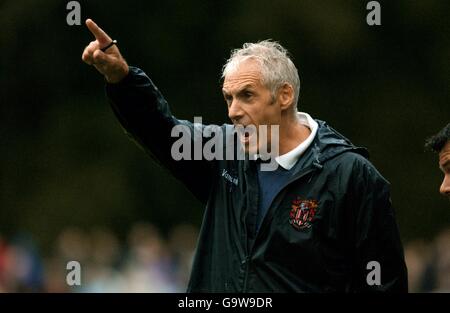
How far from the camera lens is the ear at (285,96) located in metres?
6.59

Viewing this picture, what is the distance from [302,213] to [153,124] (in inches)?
36.0

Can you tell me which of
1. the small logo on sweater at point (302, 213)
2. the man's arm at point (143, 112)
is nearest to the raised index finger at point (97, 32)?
the man's arm at point (143, 112)

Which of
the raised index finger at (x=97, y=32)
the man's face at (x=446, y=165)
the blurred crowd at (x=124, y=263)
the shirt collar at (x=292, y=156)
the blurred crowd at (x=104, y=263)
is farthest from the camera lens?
the blurred crowd at (x=104, y=263)

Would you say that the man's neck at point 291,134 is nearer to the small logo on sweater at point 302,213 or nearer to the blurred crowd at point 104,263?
the small logo on sweater at point 302,213

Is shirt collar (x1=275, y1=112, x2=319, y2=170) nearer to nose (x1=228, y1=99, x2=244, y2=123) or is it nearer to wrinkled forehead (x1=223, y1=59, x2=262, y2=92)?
nose (x1=228, y1=99, x2=244, y2=123)

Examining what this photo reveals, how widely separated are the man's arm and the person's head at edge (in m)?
0.28

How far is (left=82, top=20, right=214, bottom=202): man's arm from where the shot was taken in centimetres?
619

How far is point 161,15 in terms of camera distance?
608 inches

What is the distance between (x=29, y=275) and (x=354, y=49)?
5044 mm

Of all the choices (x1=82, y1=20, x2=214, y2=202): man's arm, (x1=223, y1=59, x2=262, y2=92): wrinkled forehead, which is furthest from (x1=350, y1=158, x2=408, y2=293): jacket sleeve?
(x1=82, y1=20, x2=214, y2=202): man's arm

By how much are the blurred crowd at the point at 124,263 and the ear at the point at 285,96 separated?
4.93 metres

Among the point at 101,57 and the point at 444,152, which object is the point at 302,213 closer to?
the point at 444,152
